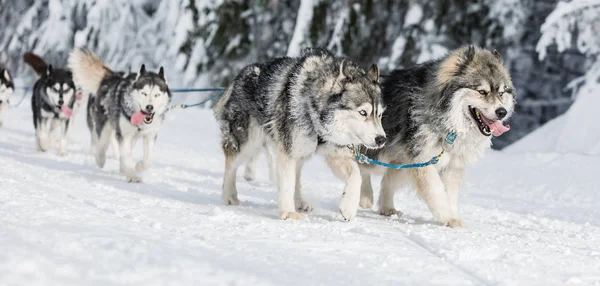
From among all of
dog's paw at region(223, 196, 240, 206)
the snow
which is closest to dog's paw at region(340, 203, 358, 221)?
dog's paw at region(223, 196, 240, 206)

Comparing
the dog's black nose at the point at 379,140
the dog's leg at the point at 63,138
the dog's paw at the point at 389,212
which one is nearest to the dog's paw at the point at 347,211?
the dog's black nose at the point at 379,140

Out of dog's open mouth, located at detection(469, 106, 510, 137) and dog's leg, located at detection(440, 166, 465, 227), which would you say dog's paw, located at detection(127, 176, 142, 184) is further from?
dog's open mouth, located at detection(469, 106, 510, 137)

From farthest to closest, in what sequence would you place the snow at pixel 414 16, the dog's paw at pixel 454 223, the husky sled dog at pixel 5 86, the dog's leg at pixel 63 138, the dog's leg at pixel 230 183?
the snow at pixel 414 16, the husky sled dog at pixel 5 86, the dog's leg at pixel 63 138, the dog's leg at pixel 230 183, the dog's paw at pixel 454 223

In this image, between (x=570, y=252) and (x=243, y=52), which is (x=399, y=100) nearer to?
(x=570, y=252)

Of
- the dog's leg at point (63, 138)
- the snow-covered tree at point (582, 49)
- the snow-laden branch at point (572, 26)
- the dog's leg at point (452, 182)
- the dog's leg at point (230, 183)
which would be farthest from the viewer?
the snow-laden branch at point (572, 26)

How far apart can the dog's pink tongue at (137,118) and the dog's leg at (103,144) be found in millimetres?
929

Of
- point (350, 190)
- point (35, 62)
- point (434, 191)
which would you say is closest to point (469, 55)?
point (434, 191)

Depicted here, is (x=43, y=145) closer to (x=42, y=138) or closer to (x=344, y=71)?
(x=42, y=138)

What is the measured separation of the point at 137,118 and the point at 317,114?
3590 mm

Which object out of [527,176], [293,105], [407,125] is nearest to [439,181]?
[407,125]

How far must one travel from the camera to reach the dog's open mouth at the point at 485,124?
4.88 metres

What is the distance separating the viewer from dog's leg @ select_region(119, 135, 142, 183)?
718 centimetres

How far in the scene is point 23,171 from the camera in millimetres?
6719

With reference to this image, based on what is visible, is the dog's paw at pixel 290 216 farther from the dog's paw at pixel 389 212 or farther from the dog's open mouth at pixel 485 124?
the dog's open mouth at pixel 485 124
